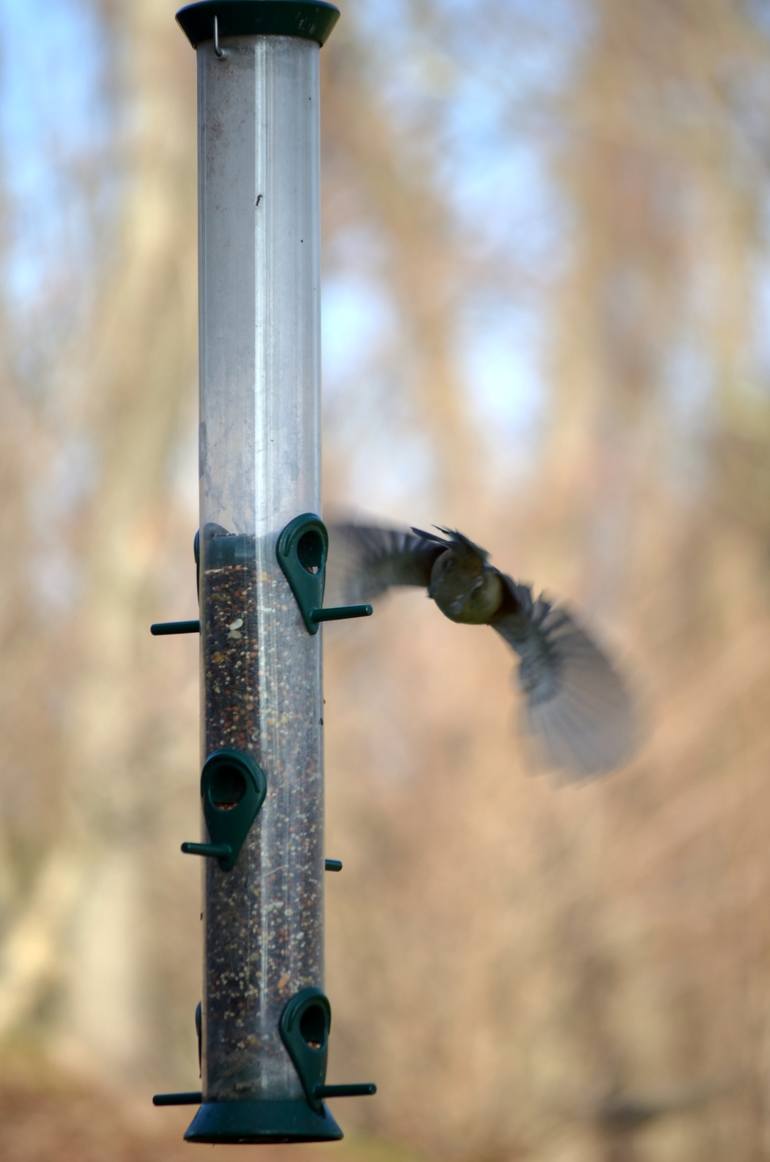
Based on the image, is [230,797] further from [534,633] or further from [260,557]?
[534,633]

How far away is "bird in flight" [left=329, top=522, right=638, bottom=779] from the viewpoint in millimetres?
5738

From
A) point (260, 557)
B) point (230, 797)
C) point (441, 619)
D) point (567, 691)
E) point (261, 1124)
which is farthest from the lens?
point (441, 619)

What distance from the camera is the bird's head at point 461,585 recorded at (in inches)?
223

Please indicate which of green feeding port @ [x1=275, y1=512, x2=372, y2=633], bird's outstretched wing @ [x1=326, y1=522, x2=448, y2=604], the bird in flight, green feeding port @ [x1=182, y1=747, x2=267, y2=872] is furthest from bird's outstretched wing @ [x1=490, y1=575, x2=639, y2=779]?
green feeding port @ [x1=182, y1=747, x2=267, y2=872]

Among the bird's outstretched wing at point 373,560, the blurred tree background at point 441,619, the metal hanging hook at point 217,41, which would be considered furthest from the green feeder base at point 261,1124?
the blurred tree background at point 441,619

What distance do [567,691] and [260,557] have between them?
65.3 inches

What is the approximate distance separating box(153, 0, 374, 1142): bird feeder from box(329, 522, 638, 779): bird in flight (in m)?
1.05

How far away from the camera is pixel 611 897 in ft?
39.0

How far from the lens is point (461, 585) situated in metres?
5.71

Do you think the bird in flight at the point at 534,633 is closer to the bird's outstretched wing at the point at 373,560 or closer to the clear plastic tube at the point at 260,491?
the bird's outstretched wing at the point at 373,560

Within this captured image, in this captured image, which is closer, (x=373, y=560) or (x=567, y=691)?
(x=373, y=560)

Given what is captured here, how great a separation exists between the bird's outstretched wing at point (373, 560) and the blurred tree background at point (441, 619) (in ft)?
16.5

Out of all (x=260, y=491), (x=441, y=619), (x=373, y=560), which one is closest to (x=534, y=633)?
(x=373, y=560)

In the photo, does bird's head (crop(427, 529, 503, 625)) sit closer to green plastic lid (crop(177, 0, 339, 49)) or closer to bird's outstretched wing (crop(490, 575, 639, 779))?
bird's outstretched wing (crop(490, 575, 639, 779))
